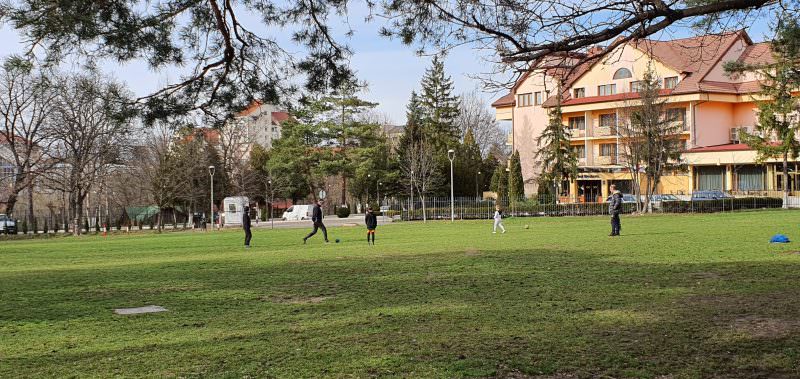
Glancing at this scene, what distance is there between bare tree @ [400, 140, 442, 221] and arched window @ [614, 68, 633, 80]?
18120mm

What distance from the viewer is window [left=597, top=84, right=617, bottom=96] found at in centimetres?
6488

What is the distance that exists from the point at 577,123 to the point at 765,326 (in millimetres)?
62056

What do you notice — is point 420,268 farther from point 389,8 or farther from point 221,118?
point 389,8

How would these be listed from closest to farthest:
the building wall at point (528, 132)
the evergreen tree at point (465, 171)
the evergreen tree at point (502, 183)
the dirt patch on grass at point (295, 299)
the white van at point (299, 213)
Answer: the dirt patch on grass at point (295, 299)
the evergreen tree at point (502, 183)
the white van at point (299, 213)
the building wall at point (528, 132)
the evergreen tree at point (465, 171)

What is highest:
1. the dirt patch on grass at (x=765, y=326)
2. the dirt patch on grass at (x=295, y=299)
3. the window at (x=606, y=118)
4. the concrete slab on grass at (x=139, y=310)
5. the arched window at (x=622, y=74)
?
Answer: the arched window at (x=622, y=74)

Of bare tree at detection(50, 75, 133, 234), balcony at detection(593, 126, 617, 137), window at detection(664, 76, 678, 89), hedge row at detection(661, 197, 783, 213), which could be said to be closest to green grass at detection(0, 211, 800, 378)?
hedge row at detection(661, 197, 783, 213)

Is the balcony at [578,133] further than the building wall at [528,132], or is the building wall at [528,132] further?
the building wall at [528,132]

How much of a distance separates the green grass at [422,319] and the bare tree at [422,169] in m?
52.6

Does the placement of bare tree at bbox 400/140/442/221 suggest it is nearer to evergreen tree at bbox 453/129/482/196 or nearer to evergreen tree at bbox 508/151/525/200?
evergreen tree at bbox 453/129/482/196

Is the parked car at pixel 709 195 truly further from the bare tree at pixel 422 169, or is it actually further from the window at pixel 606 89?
the bare tree at pixel 422 169

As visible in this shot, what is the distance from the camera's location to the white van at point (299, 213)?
2798 inches

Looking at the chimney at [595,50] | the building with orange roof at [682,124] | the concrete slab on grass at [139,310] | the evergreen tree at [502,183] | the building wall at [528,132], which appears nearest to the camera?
the chimney at [595,50]

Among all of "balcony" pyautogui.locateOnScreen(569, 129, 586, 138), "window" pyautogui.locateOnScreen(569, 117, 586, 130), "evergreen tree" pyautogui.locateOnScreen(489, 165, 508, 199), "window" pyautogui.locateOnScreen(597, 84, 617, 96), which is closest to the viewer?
"evergreen tree" pyautogui.locateOnScreen(489, 165, 508, 199)

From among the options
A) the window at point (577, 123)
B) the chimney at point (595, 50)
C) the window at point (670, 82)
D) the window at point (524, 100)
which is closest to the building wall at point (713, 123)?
the window at point (670, 82)
